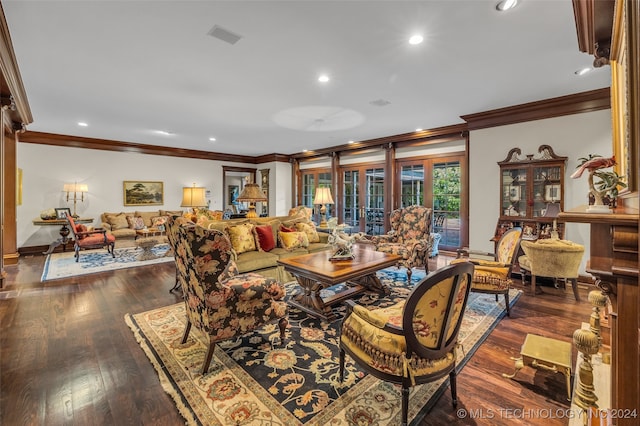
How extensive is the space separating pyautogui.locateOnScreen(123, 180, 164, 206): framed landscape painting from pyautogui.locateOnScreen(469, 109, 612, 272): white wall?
26.5ft

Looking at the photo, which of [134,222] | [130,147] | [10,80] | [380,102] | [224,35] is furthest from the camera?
[130,147]

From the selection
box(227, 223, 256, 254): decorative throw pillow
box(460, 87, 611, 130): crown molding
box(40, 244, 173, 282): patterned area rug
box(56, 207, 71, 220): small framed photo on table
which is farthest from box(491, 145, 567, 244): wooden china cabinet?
box(56, 207, 71, 220): small framed photo on table

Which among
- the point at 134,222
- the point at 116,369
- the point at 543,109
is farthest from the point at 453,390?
the point at 134,222

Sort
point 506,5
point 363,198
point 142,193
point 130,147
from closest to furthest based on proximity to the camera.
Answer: point 506,5
point 130,147
point 363,198
point 142,193

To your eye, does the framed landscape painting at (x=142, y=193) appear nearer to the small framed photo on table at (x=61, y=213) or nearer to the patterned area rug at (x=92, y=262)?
the small framed photo on table at (x=61, y=213)

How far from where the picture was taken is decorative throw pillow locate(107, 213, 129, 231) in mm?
7176

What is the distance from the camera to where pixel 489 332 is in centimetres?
276

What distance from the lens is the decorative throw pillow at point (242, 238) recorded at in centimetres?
408

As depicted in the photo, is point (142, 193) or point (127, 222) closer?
point (127, 222)

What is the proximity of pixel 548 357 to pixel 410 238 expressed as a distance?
2.94m

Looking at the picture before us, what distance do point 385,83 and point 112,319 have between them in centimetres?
420

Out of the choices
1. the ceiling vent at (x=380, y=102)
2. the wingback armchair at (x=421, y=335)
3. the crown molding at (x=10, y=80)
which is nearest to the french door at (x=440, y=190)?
the ceiling vent at (x=380, y=102)

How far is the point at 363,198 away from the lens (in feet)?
25.4

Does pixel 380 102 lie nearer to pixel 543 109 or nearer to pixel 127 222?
pixel 543 109
